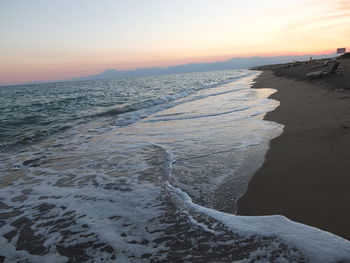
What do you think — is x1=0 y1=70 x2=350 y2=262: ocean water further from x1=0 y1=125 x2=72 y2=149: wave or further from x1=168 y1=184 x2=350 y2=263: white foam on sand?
x1=0 y1=125 x2=72 y2=149: wave

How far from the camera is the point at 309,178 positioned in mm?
3916

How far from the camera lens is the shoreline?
3018 mm

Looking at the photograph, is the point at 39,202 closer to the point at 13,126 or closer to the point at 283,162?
the point at 283,162

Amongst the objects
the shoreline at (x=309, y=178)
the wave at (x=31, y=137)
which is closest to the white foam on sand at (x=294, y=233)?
the shoreline at (x=309, y=178)

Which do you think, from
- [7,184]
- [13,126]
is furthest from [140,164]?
[13,126]

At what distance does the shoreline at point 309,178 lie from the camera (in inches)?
119

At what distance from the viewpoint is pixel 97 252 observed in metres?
2.81

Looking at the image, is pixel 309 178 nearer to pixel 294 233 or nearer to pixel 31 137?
pixel 294 233

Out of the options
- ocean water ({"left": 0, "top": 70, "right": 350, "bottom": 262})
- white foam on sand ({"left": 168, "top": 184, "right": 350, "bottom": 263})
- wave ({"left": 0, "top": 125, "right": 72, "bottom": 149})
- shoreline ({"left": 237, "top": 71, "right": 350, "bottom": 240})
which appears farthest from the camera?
wave ({"left": 0, "top": 125, "right": 72, "bottom": 149})

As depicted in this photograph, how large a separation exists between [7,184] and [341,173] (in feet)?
21.3

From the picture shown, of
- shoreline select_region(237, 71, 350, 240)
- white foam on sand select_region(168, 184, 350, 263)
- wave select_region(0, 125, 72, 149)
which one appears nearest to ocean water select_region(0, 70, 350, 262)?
white foam on sand select_region(168, 184, 350, 263)

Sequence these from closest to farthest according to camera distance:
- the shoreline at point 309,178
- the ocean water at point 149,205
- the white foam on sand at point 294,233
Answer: the white foam on sand at point 294,233 → the ocean water at point 149,205 → the shoreline at point 309,178

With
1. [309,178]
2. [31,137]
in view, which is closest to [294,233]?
[309,178]

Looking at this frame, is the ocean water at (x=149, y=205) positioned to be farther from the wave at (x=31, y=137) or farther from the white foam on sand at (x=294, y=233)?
the wave at (x=31, y=137)
